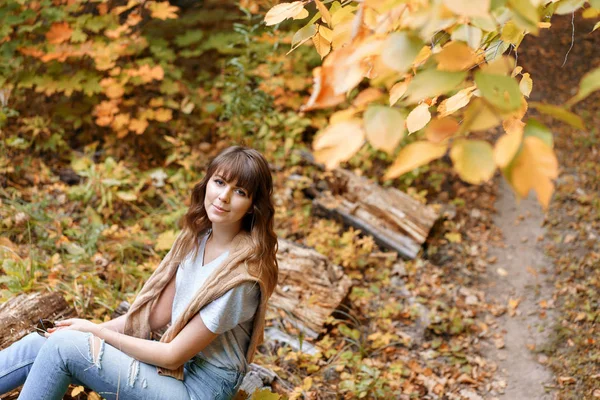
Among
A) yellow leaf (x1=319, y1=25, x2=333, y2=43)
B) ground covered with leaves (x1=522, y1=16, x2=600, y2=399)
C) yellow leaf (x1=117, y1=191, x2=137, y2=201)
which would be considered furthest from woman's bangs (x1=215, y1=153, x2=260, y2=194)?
yellow leaf (x1=117, y1=191, x2=137, y2=201)

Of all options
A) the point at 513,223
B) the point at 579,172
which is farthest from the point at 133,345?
the point at 579,172

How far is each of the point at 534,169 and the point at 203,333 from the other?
4.77 feet

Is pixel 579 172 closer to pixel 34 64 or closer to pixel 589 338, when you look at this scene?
pixel 589 338

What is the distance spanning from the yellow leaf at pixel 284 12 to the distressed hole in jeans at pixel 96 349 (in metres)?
1.42

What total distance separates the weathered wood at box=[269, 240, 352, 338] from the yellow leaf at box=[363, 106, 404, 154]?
2.38 meters

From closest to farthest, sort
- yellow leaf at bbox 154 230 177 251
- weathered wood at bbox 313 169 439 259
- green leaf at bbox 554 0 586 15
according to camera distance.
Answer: green leaf at bbox 554 0 586 15 < yellow leaf at bbox 154 230 177 251 < weathered wood at bbox 313 169 439 259

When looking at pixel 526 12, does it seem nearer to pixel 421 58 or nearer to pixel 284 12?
pixel 421 58

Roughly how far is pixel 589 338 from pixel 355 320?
1.43 m

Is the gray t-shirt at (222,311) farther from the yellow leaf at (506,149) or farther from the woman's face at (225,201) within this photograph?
the yellow leaf at (506,149)

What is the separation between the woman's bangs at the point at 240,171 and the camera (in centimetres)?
197

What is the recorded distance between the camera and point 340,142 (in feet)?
2.93

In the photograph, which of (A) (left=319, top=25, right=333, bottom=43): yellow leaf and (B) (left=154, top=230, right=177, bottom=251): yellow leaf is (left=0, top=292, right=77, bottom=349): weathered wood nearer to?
(B) (left=154, top=230, right=177, bottom=251): yellow leaf

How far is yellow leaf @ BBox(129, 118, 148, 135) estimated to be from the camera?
13.7 feet

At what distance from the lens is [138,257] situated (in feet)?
11.4
